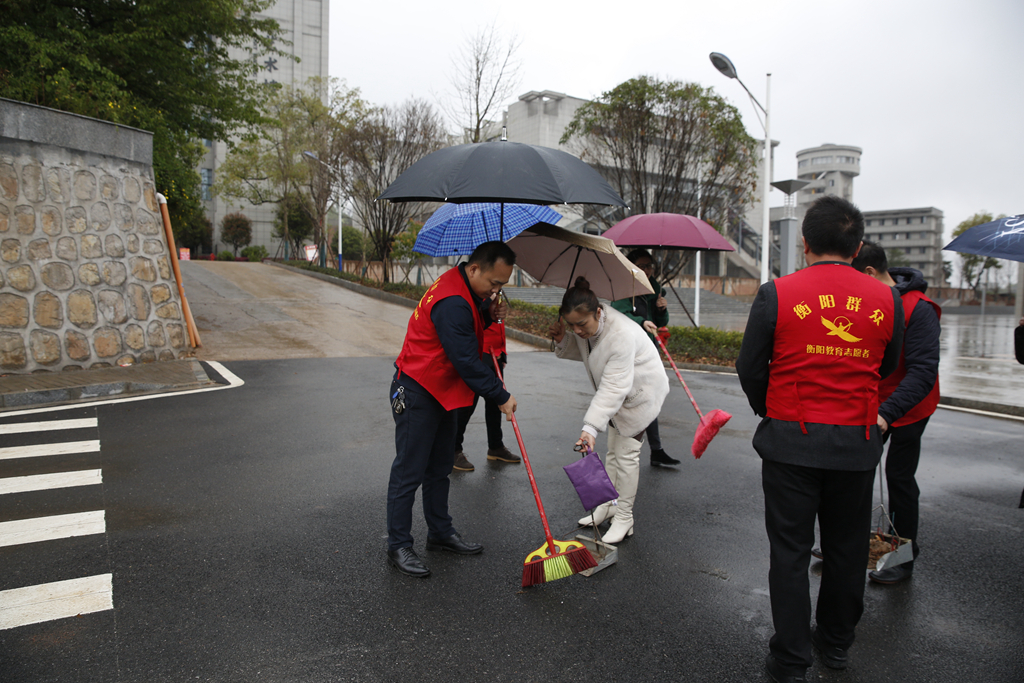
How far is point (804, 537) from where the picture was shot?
2.68m

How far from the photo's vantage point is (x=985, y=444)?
277 inches

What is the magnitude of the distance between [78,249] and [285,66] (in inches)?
1842

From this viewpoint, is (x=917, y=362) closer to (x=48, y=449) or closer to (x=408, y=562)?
(x=408, y=562)

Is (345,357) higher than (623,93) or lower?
lower

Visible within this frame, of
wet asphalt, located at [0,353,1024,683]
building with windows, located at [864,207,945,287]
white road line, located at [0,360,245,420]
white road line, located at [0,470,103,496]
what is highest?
building with windows, located at [864,207,945,287]

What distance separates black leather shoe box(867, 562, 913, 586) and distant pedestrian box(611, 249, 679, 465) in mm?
2173

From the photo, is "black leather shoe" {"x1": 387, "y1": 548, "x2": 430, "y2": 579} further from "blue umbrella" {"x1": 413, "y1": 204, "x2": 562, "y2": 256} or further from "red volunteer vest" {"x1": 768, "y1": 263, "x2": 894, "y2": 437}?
"blue umbrella" {"x1": 413, "y1": 204, "x2": 562, "y2": 256}

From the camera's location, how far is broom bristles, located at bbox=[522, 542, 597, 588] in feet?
11.3

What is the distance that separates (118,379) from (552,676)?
789cm

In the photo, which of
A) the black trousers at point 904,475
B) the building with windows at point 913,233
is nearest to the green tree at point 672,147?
the black trousers at point 904,475

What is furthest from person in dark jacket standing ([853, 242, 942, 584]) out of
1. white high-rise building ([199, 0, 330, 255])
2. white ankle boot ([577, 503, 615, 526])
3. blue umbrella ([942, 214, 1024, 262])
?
white high-rise building ([199, 0, 330, 255])

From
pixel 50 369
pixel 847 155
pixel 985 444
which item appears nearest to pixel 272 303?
pixel 50 369

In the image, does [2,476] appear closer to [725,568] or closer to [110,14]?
[725,568]

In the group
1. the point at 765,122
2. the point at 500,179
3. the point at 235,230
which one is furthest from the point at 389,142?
the point at 235,230
